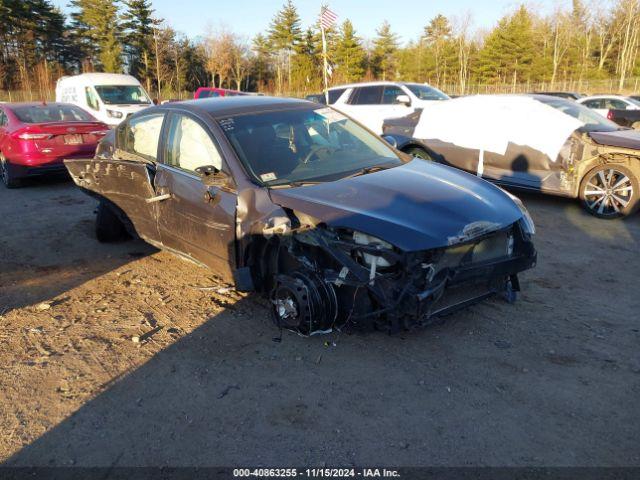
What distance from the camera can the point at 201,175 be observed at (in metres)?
4.32

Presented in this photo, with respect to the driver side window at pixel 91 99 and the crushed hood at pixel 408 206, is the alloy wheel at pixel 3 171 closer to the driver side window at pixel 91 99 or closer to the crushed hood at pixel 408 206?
the driver side window at pixel 91 99

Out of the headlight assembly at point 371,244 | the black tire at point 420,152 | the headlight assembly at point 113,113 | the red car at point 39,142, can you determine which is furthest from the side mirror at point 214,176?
the headlight assembly at point 113,113

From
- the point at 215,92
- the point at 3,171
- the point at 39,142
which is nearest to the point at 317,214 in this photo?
the point at 39,142

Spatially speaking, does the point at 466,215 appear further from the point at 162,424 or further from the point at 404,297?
the point at 162,424

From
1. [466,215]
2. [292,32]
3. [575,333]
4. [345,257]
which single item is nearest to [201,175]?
[345,257]

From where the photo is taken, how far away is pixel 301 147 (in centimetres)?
468

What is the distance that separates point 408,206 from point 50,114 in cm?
921

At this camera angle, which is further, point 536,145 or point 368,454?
point 536,145

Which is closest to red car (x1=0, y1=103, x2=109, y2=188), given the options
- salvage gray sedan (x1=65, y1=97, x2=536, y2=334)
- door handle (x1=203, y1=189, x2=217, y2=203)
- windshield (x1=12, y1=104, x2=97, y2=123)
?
windshield (x1=12, y1=104, x2=97, y2=123)

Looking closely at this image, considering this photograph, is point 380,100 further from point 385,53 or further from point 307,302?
point 385,53

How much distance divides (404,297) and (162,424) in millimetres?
1654

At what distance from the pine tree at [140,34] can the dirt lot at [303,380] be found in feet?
168

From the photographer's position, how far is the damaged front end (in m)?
3.49

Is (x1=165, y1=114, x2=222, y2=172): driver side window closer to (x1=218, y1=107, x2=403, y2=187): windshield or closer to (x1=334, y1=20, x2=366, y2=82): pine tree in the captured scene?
(x1=218, y1=107, x2=403, y2=187): windshield
